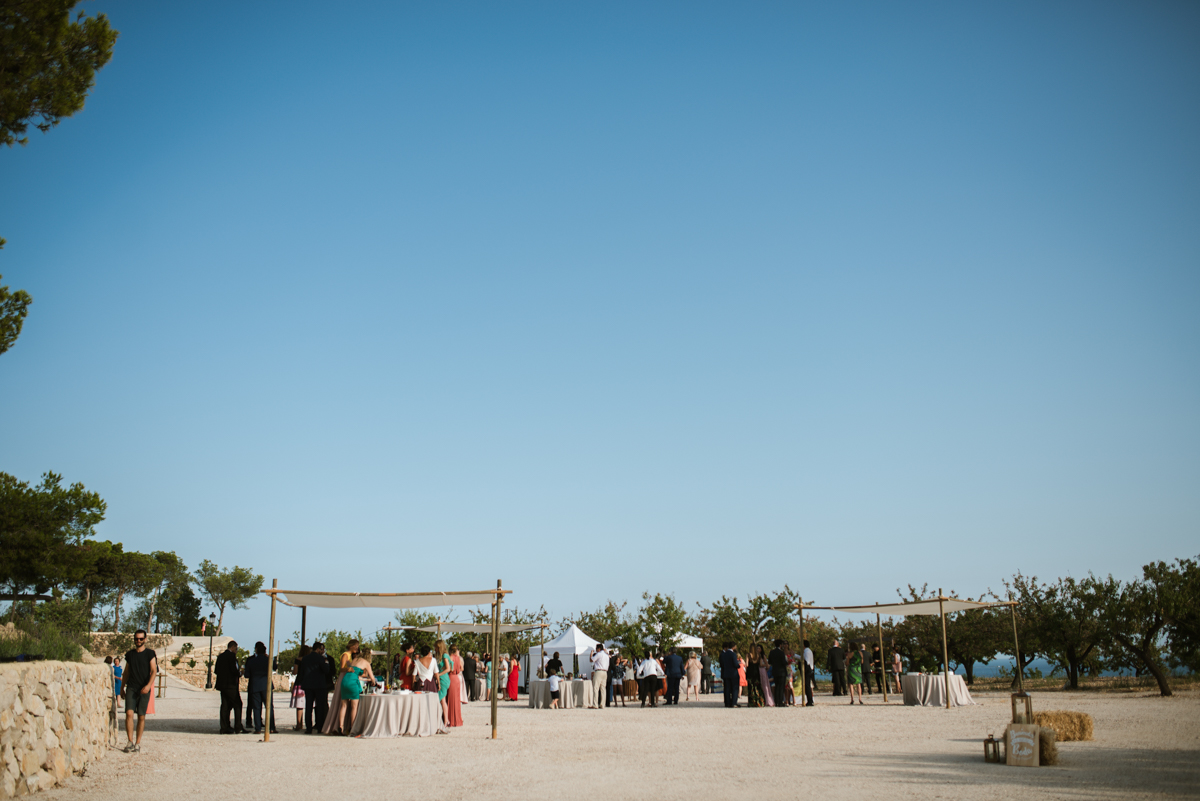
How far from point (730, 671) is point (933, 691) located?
4358mm

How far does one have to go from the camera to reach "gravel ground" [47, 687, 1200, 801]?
7453mm

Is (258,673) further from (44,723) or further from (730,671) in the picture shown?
(730,671)

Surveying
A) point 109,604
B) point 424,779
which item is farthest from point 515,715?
point 109,604

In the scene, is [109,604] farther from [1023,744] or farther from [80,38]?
[1023,744]

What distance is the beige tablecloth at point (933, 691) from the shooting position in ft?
58.1

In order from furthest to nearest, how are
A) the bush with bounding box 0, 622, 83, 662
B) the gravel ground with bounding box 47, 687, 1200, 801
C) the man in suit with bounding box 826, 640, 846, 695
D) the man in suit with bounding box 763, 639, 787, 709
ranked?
the man in suit with bounding box 826, 640, 846, 695 < the man in suit with bounding box 763, 639, 787, 709 < the bush with bounding box 0, 622, 83, 662 < the gravel ground with bounding box 47, 687, 1200, 801

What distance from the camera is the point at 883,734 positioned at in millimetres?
11984

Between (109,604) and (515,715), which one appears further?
(109,604)

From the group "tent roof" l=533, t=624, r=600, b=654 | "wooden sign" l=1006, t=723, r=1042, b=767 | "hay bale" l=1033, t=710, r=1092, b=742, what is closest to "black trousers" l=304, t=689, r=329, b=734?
"wooden sign" l=1006, t=723, r=1042, b=767

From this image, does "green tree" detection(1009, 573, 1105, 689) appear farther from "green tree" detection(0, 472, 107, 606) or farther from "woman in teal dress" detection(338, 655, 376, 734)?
"green tree" detection(0, 472, 107, 606)

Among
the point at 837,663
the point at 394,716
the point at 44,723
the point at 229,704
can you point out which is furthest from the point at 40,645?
the point at 837,663

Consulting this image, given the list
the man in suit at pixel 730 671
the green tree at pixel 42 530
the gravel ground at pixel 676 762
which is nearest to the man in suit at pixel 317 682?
the gravel ground at pixel 676 762

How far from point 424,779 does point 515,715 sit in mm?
9440

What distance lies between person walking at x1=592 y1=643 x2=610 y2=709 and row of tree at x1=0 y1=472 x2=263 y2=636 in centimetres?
1170
